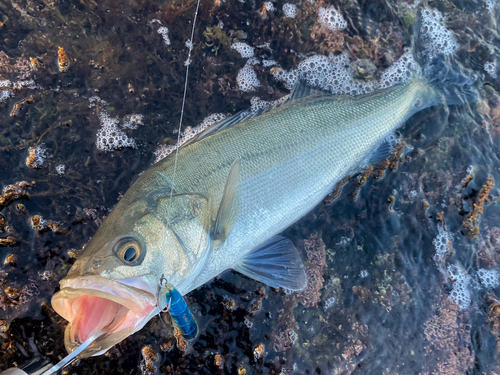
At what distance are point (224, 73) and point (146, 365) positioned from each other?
2660 millimetres

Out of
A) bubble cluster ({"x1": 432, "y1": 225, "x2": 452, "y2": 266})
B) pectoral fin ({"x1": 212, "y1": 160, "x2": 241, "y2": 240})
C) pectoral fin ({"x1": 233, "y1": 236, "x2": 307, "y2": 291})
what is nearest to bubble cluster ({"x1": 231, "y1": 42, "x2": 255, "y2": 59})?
pectoral fin ({"x1": 212, "y1": 160, "x2": 241, "y2": 240})

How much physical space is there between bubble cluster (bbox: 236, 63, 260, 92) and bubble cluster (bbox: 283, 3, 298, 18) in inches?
26.3

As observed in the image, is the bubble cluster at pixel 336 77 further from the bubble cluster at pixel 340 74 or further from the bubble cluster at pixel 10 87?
the bubble cluster at pixel 10 87

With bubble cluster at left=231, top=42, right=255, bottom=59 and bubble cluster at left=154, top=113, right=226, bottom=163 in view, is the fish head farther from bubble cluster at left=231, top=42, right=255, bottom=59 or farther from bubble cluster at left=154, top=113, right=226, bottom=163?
bubble cluster at left=231, top=42, right=255, bottom=59

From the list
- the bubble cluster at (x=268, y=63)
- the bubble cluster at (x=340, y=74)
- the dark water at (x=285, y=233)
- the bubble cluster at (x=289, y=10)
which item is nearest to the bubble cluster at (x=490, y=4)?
the dark water at (x=285, y=233)

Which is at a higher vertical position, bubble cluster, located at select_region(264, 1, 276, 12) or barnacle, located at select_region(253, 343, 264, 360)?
bubble cluster, located at select_region(264, 1, 276, 12)

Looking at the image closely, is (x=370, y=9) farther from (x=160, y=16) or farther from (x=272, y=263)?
(x=272, y=263)

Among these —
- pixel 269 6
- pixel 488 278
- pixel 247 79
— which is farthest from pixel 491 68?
pixel 247 79

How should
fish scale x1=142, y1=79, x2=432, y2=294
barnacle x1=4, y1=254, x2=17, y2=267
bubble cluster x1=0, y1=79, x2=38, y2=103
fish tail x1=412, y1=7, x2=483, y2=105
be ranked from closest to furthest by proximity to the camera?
fish scale x1=142, y1=79, x2=432, y2=294, barnacle x1=4, y1=254, x2=17, y2=267, bubble cluster x1=0, y1=79, x2=38, y2=103, fish tail x1=412, y1=7, x2=483, y2=105

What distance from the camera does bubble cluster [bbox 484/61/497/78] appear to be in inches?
132

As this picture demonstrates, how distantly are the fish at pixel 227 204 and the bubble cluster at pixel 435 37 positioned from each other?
0.54 m

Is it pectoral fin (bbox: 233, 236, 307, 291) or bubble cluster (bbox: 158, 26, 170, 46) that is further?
bubble cluster (bbox: 158, 26, 170, 46)

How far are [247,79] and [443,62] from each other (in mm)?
1944

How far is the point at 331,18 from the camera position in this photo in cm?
328
